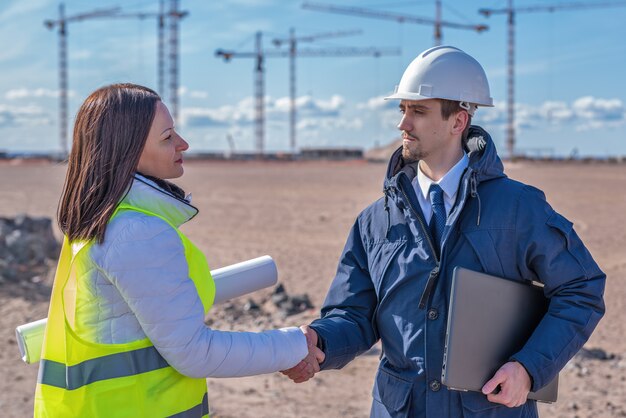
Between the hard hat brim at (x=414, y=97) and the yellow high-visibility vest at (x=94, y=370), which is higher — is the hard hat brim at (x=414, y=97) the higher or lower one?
the higher one

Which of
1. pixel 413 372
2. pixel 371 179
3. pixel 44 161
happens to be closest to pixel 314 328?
pixel 413 372

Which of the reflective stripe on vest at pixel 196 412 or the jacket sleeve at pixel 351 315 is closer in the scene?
the reflective stripe on vest at pixel 196 412

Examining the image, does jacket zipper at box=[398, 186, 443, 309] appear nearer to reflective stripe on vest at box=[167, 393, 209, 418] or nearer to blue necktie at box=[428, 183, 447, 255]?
blue necktie at box=[428, 183, 447, 255]

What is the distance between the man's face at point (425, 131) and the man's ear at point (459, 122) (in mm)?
16

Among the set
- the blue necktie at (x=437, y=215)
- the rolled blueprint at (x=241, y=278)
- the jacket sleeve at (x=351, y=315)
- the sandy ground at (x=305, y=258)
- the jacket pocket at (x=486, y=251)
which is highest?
the blue necktie at (x=437, y=215)

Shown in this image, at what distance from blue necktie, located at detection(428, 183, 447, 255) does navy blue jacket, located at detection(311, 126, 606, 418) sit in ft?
0.15

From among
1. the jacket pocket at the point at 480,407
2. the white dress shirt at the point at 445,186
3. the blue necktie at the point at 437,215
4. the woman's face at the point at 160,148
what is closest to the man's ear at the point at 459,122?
the white dress shirt at the point at 445,186

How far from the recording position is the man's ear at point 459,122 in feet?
9.80

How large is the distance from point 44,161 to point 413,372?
64.6m

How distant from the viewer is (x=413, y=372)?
9.14 feet

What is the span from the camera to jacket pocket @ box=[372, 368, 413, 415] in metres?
2.77

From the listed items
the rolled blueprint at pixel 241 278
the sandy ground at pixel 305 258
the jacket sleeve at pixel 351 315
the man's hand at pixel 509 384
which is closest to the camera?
the man's hand at pixel 509 384

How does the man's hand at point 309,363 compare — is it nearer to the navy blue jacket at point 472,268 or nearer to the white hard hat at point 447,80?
the navy blue jacket at point 472,268

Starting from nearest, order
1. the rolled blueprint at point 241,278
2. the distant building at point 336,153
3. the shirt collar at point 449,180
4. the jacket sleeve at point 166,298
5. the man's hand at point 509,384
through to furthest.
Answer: the jacket sleeve at point 166,298 → the man's hand at point 509,384 → the rolled blueprint at point 241,278 → the shirt collar at point 449,180 → the distant building at point 336,153
